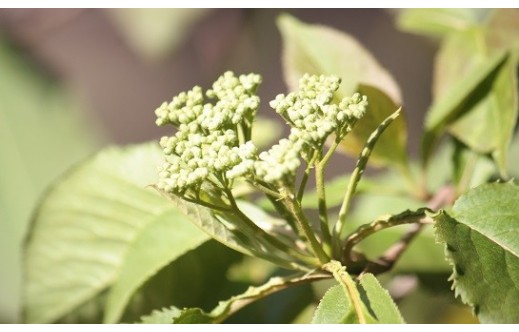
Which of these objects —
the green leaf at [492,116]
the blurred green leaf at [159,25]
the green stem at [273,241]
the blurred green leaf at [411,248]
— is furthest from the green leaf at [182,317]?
the blurred green leaf at [159,25]

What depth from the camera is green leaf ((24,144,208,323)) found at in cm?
125

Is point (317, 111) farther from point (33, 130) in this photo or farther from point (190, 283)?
point (33, 130)

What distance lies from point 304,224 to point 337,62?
19.3 inches

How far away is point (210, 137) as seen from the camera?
0.87 meters

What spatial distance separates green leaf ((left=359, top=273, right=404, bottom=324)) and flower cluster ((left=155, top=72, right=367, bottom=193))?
157mm

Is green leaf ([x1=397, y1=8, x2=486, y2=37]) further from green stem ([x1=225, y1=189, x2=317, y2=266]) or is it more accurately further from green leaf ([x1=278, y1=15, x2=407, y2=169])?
green stem ([x1=225, y1=189, x2=317, y2=266])

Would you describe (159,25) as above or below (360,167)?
above

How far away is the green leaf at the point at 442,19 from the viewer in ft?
4.87

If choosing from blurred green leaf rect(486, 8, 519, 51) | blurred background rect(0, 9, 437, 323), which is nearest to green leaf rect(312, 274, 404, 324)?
blurred green leaf rect(486, 8, 519, 51)

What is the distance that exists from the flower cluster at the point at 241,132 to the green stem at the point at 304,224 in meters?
0.04

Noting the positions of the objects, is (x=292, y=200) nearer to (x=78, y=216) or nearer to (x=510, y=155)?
(x=78, y=216)

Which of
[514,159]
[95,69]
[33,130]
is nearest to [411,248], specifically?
[514,159]

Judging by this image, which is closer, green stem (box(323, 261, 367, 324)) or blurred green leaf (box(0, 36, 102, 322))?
green stem (box(323, 261, 367, 324))
